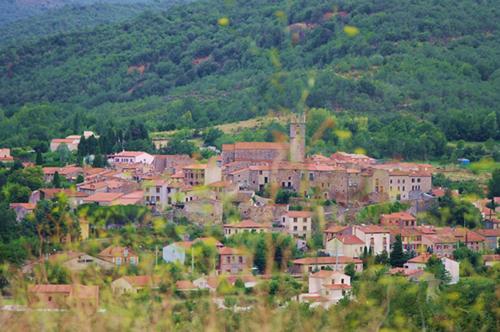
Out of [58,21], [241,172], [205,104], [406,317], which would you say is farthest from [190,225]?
[58,21]

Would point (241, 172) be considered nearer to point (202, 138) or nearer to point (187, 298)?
point (202, 138)

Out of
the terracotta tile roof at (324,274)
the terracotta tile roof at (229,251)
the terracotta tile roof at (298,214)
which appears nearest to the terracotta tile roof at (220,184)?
the terracotta tile roof at (298,214)

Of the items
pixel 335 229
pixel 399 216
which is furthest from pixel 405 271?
pixel 399 216

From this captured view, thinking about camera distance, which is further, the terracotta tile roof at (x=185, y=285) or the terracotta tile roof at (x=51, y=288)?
the terracotta tile roof at (x=185, y=285)

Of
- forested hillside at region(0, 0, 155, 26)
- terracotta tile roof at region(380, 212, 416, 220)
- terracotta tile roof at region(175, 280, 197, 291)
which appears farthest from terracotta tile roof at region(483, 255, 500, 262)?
forested hillside at region(0, 0, 155, 26)

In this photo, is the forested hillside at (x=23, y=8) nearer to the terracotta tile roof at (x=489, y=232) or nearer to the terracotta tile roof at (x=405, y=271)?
the terracotta tile roof at (x=489, y=232)
